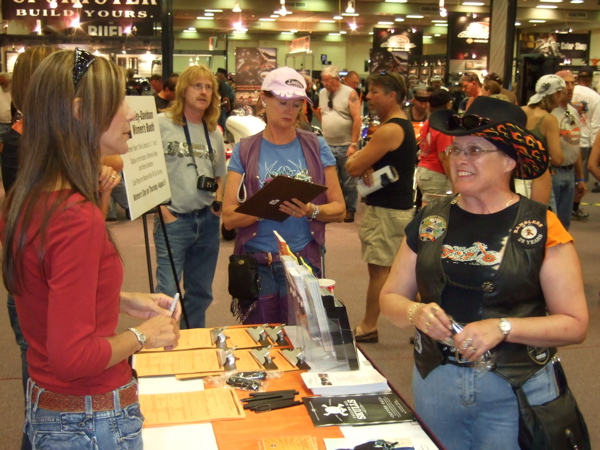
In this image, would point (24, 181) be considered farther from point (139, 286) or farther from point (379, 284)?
point (139, 286)

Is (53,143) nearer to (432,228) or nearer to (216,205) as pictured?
(432,228)

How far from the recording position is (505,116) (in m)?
2.00

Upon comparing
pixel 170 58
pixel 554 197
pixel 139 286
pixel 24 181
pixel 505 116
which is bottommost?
pixel 139 286

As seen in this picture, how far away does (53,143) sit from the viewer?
1.39 m

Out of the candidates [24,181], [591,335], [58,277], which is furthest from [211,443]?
[591,335]

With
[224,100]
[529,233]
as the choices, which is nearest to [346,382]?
[529,233]

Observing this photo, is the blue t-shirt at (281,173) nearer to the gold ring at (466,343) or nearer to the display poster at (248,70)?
the gold ring at (466,343)

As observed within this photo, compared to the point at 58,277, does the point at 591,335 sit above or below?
below

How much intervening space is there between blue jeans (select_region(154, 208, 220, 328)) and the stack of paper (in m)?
1.76

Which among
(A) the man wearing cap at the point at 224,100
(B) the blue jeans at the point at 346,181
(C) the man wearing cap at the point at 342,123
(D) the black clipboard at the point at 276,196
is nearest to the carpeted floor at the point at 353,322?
(B) the blue jeans at the point at 346,181

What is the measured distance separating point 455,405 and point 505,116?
2.70 feet

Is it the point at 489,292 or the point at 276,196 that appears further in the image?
the point at 276,196

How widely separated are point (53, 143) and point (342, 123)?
7.10 metres

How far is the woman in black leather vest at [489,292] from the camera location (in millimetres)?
1923
